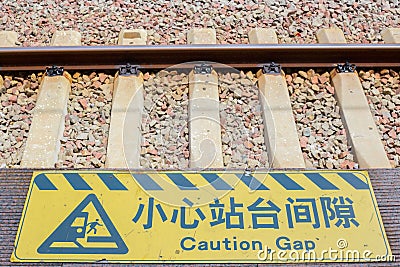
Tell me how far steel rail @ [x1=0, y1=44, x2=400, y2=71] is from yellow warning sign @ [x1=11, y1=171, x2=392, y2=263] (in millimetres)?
1205

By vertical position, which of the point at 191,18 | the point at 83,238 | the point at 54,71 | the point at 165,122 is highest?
the point at 191,18

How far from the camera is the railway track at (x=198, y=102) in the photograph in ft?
10.6

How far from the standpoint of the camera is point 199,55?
3.85 metres

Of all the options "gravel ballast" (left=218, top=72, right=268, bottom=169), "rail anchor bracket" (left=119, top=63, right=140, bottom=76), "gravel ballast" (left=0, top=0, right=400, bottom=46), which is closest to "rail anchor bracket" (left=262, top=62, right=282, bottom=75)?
"gravel ballast" (left=218, top=72, right=268, bottom=169)

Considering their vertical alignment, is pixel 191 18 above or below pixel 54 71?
above

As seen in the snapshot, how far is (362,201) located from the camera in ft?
9.30

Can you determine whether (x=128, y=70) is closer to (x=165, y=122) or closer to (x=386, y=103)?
(x=165, y=122)

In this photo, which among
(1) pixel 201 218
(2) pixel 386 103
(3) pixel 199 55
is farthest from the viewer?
(3) pixel 199 55

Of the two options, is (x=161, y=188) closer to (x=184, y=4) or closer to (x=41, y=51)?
(x=41, y=51)

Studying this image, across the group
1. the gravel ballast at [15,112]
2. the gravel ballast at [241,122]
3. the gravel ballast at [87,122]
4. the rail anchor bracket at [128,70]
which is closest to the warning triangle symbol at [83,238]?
the gravel ballast at [87,122]

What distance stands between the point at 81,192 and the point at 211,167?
875 mm

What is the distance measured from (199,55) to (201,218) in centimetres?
162

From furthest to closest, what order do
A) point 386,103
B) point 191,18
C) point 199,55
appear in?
point 191,18 < point 199,55 < point 386,103

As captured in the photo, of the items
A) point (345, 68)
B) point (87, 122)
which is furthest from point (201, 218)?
point (345, 68)
